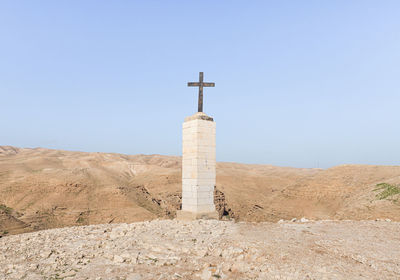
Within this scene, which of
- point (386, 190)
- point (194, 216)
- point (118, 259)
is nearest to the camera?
Answer: point (118, 259)

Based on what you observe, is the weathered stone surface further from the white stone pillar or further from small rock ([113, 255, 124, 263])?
small rock ([113, 255, 124, 263])

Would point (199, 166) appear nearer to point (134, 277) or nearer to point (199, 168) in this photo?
point (199, 168)

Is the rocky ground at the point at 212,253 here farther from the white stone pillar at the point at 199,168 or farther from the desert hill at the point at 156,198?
the desert hill at the point at 156,198

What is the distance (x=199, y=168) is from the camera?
1184 centimetres

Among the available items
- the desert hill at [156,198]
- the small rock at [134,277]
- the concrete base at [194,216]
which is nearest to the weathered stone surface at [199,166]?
the concrete base at [194,216]

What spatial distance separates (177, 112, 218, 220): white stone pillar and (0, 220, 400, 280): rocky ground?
105 cm

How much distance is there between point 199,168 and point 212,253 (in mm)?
4653

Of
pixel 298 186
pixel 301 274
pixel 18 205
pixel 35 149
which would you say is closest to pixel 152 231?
pixel 301 274

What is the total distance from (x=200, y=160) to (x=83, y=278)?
632 centimetres

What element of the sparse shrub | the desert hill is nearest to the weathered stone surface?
the desert hill

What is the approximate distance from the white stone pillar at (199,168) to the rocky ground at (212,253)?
1.05 m

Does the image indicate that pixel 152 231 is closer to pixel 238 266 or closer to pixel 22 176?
pixel 238 266

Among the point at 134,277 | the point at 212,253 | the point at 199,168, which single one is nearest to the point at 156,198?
the point at 199,168

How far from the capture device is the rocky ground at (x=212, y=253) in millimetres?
6277
